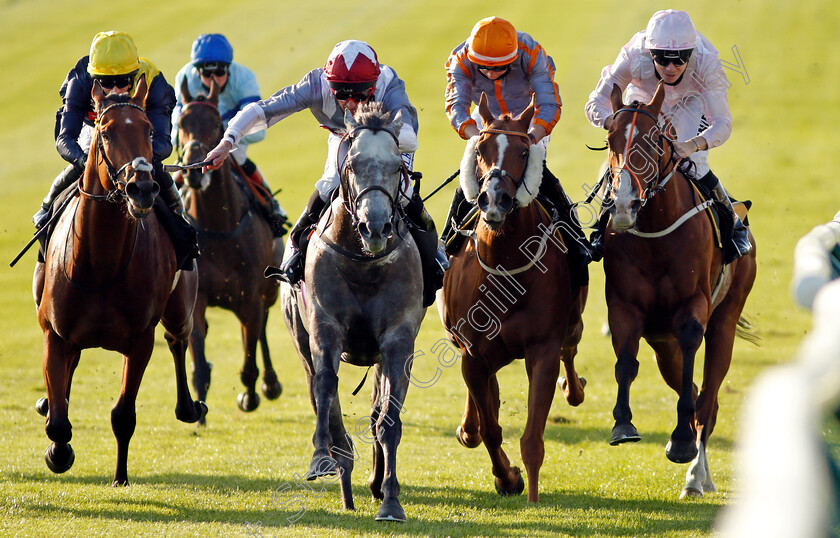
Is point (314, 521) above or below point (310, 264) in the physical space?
below

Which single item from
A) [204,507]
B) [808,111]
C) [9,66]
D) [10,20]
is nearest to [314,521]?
[204,507]

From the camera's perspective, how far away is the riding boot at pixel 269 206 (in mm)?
9500

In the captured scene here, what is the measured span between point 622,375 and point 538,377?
49 cm

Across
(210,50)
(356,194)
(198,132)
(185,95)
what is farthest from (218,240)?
(356,194)

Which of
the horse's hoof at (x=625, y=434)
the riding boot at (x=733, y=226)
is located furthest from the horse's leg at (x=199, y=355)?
the riding boot at (x=733, y=226)

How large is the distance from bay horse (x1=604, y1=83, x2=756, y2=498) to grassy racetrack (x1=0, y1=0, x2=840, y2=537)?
0.78 metres

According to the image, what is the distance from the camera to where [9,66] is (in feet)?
111

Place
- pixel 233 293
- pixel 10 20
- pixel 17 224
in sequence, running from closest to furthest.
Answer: pixel 233 293
pixel 17 224
pixel 10 20

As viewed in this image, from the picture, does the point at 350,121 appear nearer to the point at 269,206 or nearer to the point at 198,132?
the point at 198,132

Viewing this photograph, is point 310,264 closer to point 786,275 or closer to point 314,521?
point 314,521

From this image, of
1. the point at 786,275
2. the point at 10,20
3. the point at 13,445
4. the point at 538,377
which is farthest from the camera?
the point at 10,20

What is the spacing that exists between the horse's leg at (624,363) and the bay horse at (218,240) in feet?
13.1

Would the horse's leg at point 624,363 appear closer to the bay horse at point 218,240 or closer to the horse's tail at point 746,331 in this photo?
the horse's tail at point 746,331

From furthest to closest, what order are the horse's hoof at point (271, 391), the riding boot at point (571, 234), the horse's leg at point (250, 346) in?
the horse's hoof at point (271, 391)
the horse's leg at point (250, 346)
the riding boot at point (571, 234)
